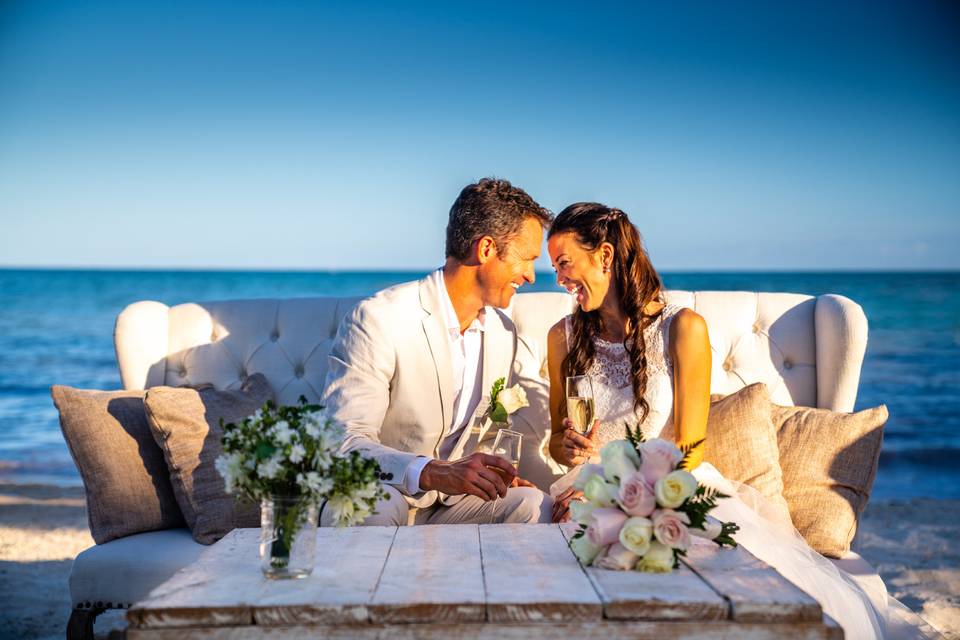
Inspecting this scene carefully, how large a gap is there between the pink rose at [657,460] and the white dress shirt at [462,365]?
1.54 meters

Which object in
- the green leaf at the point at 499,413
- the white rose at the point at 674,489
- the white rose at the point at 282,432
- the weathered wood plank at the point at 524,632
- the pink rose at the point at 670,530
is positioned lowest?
the weathered wood plank at the point at 524,632

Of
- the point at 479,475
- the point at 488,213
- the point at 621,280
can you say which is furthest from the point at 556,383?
the point at 479,475

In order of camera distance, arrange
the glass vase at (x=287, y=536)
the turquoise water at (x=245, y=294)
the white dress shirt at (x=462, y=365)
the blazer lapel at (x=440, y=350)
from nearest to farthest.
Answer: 1. the glass vase at (x=287, y=536)
2. the blazer lapel at (x=440, y=350)
3. the white dress shirt at (x=462, y=365)
4. the turquoise water at (x=245, y=294)

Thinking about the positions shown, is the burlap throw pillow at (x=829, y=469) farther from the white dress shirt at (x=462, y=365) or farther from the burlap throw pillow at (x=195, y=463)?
the burlap throw pillow at (x=195, y=463)

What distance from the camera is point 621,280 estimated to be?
134 inches

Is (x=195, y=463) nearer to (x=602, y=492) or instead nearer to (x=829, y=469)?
(x=602, y=492)

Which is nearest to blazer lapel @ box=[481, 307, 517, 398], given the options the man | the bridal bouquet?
the man

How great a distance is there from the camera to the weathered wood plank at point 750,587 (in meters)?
1.64

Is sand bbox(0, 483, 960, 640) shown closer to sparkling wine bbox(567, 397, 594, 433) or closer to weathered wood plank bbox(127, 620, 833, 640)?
sparkling wine bbox(567, 397, 594, 433)

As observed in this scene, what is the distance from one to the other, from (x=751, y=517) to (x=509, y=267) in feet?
4.24

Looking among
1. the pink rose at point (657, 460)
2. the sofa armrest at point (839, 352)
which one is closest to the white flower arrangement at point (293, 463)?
the pink rose at point (657, 460)

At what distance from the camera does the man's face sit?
10.8 feet

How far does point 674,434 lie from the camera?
320cm

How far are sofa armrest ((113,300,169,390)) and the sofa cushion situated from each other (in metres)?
0.91
